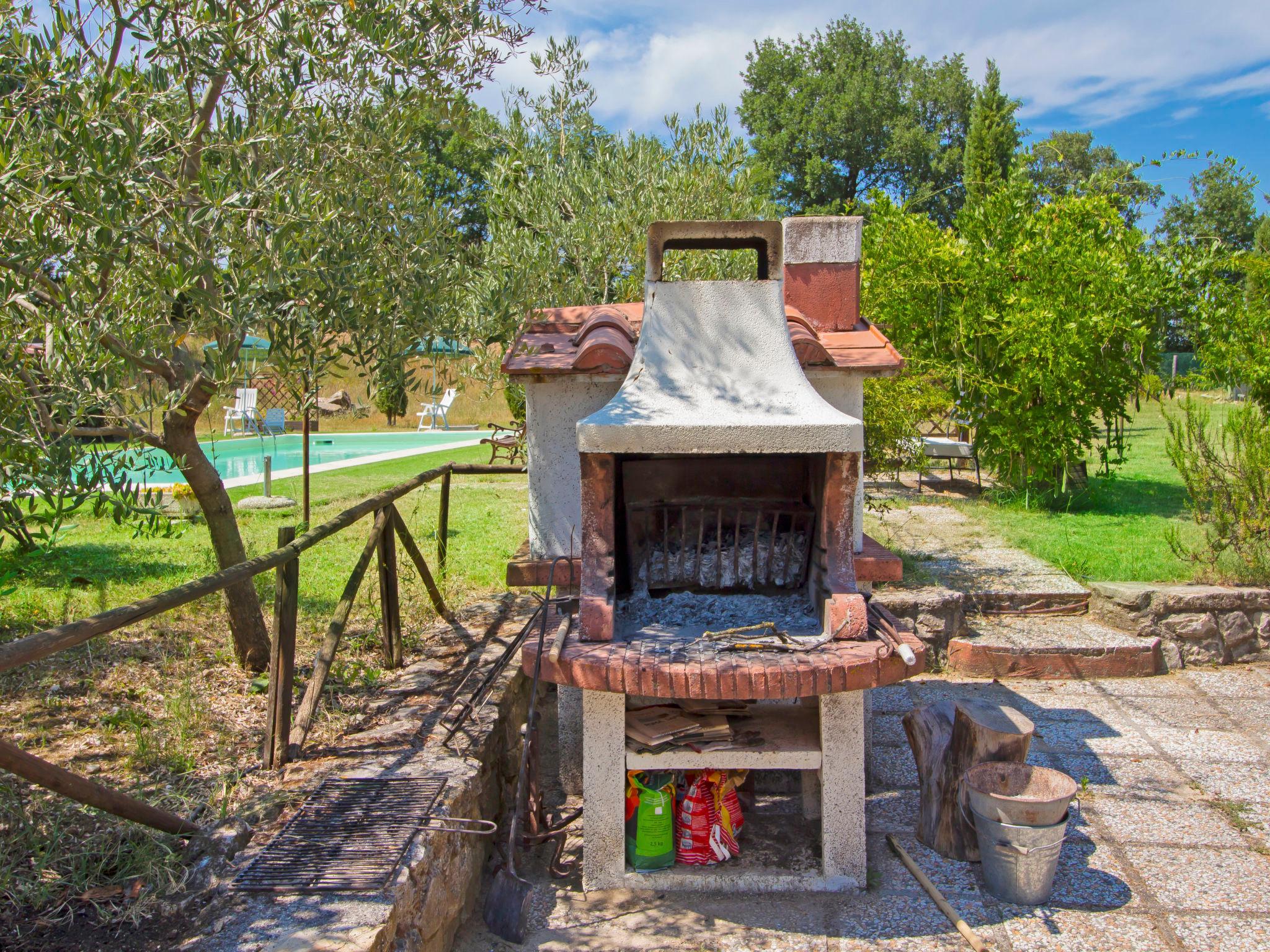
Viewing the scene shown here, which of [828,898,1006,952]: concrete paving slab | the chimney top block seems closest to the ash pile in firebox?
[828,898,1006,952]: concrete paving slab

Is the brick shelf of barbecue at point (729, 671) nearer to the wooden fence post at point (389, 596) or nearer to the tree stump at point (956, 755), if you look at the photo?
the tree stump at point (956, 755)

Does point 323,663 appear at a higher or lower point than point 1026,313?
lower

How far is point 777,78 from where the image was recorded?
34.0m

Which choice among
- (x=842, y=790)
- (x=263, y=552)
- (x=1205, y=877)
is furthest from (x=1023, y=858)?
(x=263, y=552)

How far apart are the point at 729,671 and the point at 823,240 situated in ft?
8.56

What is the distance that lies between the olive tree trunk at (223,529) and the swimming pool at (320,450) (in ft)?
32.5

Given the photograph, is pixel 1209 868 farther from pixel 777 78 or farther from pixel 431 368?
pixel 777 78

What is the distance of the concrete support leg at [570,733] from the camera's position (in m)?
4.51

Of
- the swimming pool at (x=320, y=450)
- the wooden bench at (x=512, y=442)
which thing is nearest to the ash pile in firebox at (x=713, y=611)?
the wooden bench at (x=512, y=442)

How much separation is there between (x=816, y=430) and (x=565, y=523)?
1.51 m

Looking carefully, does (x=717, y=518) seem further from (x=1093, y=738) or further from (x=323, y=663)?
(x=1093, y=738)

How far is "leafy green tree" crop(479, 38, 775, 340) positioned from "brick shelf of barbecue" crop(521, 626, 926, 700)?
3299 mm

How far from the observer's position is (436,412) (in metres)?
27.0

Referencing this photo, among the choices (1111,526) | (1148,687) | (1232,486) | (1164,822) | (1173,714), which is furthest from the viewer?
(1111,526)
